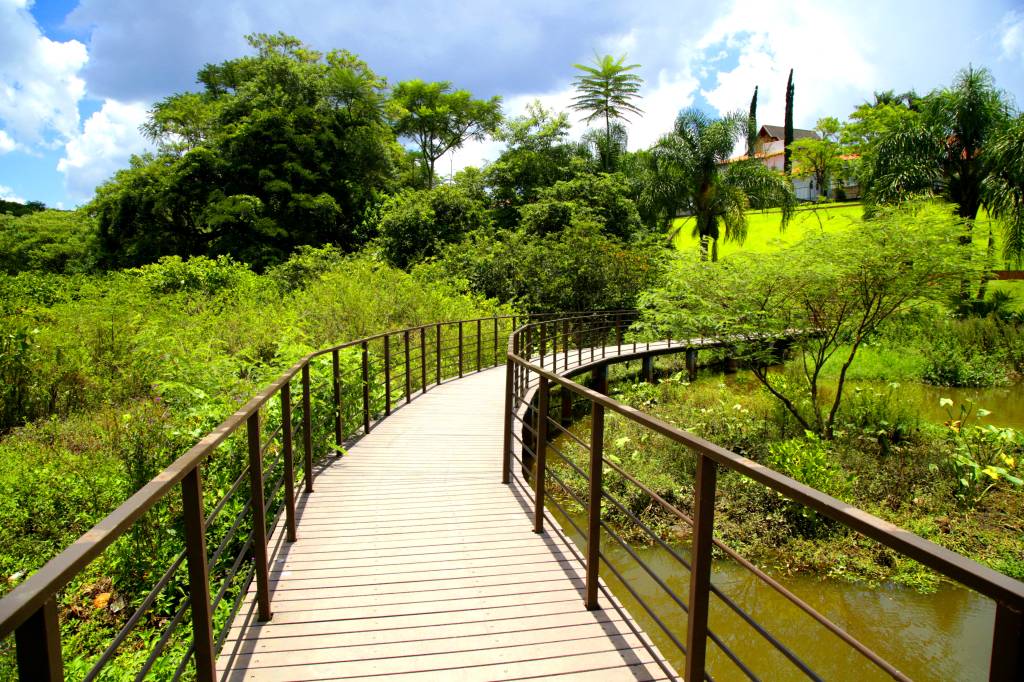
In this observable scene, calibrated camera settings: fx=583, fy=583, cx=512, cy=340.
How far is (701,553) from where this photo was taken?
2111 mm

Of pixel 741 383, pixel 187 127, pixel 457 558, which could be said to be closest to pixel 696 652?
pixel 457 558

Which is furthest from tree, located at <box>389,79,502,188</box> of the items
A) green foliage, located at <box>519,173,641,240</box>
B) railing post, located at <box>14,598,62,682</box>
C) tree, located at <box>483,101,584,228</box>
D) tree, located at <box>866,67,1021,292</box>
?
railing post, located at <box>14,598,62,682</box>

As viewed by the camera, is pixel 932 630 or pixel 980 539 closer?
pixel 932 630

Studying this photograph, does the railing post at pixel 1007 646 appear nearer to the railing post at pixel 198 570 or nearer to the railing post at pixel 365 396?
the railing post at pixel 198 570

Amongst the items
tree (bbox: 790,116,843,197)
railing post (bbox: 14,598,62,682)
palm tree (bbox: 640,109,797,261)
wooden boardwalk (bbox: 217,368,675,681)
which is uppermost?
tree (bbox: 790,116,843,197)

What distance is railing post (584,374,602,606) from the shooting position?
9.81 feet

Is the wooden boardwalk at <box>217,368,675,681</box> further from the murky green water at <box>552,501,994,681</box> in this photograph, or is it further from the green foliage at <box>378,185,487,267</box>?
the green foliage at <box>378,185,487,267</box>

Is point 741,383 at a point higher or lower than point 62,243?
lower

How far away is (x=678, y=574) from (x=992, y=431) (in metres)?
5.61

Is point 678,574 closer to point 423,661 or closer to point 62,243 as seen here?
point 423,661

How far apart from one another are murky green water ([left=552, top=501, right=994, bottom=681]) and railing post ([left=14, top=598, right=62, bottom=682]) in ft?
15.1

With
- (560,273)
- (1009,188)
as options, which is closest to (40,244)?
(560,273)

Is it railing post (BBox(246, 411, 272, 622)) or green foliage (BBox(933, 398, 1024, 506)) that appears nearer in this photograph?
railing post (BBox(246, 411, 272, 622))

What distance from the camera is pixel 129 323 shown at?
10016mm
